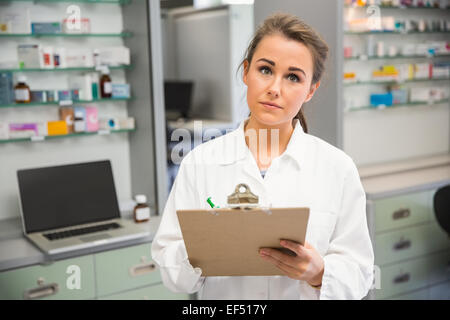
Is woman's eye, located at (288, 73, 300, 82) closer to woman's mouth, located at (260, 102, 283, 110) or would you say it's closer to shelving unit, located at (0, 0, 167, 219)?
woman's mouth, located at (260, 102, 283, 110)

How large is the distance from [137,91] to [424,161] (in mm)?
1848

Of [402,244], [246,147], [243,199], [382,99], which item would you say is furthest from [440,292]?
[243,199]

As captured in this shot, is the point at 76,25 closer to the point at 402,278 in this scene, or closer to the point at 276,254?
the point at 276,254

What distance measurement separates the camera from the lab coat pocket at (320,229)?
112cm

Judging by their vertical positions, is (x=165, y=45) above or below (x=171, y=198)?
above

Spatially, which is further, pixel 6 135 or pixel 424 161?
pixel 424 161

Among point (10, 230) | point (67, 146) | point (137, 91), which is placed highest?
point (137, 91)

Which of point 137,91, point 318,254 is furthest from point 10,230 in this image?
point 318,254

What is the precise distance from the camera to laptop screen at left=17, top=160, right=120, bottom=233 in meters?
2.18

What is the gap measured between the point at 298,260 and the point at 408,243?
1888 mm

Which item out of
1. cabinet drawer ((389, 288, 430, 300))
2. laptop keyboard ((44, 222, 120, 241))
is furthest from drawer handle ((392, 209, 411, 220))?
laptop keyboard ((44, 222, 120, 241))

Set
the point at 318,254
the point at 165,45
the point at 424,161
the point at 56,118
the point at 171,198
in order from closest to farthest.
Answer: the point at 318,254
the point at 171,198
the point at 56,118
the point at 424,161
the point at 165,45

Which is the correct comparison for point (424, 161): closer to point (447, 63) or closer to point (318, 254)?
point (447, 63)

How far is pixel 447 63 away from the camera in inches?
134
